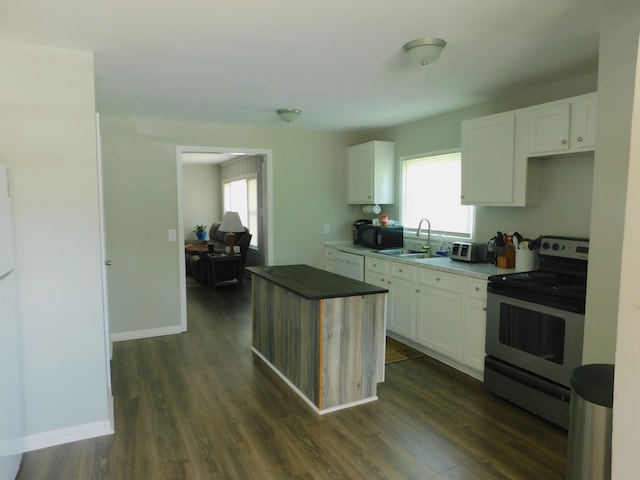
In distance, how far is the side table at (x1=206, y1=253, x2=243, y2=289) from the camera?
664 cm

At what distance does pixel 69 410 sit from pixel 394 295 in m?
2.84

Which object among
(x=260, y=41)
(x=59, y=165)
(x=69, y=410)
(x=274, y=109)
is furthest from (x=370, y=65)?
(x=69, y=410)

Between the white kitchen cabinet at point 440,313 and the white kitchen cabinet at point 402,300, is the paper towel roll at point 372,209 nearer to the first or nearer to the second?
the white kitchen cabinet at point 402,300

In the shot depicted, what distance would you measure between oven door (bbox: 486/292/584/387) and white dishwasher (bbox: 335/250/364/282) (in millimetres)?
1809

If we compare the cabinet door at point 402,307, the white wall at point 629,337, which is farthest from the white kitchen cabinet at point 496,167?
the white wall at point 629,337

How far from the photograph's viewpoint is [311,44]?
2400 millimetres

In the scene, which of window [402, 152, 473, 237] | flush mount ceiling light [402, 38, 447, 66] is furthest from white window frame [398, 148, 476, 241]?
flush mount ceiling light [402, 38, 447, 66]

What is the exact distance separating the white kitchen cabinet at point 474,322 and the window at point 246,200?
4.93 metres

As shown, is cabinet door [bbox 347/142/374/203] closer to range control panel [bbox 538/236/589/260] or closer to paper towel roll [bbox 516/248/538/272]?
paper towel roll [bbox 516/248/538/272]

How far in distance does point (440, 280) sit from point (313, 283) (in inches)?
46.3

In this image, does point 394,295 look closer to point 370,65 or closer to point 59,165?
point 370,65

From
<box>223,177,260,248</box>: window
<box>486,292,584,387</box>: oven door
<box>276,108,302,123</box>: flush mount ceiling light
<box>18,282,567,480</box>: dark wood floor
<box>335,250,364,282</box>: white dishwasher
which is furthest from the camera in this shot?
<box>223,177,260,248</box>: window

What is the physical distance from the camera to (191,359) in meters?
3.89

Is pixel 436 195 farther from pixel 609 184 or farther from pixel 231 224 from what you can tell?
pixel 231 224
